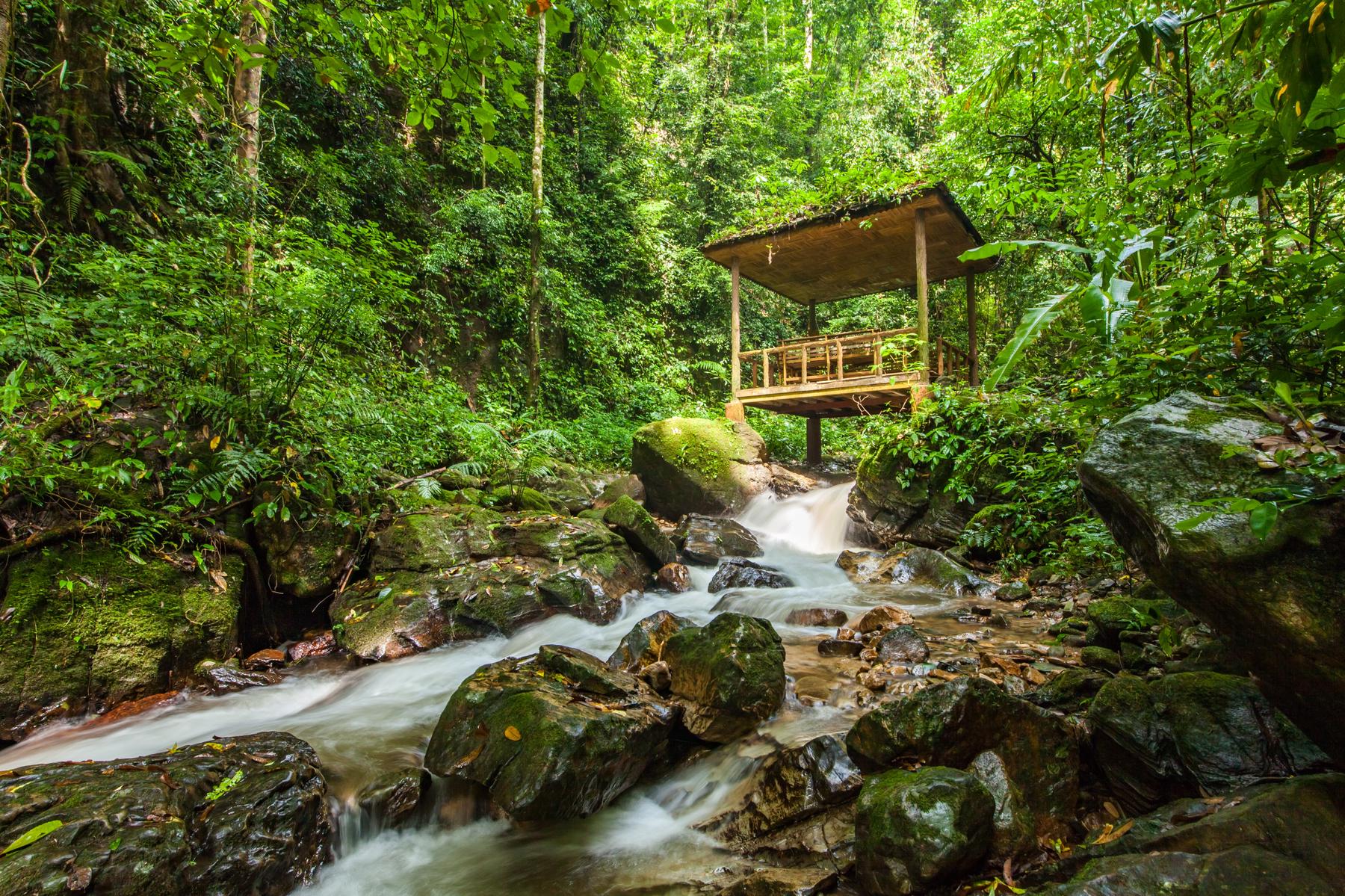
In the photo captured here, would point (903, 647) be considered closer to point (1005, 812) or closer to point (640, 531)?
point (1005, 812)

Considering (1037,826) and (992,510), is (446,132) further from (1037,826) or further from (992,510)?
(1037,826)

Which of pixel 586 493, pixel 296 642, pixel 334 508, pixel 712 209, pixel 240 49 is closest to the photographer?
pixel 240 49

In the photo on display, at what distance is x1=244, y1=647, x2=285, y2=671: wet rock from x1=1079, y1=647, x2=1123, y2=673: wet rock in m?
5.88

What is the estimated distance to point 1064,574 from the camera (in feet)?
17.8

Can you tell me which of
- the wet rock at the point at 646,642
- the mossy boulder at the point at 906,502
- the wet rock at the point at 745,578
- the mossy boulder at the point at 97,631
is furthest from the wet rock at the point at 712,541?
the mossy boulder at the point at 97,631

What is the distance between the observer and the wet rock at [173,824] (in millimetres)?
2191

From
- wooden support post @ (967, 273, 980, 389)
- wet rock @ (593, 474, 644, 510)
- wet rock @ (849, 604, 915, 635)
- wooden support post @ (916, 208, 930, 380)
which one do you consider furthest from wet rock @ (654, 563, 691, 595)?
wooden support post @ (967, 273, 980, 389)

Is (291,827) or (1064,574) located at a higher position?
(1064,574)

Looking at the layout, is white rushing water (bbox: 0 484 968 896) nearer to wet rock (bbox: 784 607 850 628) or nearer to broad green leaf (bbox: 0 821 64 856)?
wet rock (bbox: 784 607 850 628)

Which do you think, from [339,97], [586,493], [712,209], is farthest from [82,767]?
[712,209]

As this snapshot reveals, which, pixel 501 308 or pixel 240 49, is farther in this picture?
pixel 501 308

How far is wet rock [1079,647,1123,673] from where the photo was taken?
3.23 metres

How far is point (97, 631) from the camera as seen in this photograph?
397 centimetres

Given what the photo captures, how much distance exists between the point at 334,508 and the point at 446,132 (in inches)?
469
